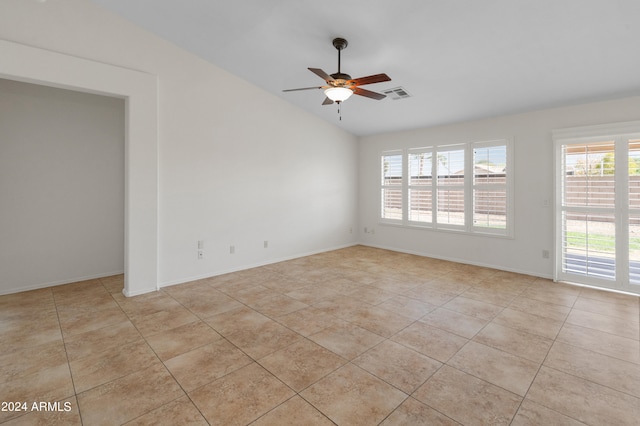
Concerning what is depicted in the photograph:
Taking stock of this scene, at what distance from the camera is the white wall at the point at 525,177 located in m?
4.44

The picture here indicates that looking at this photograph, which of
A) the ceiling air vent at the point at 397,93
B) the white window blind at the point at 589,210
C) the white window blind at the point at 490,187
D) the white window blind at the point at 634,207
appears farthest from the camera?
the white window blind at the point at 490,187

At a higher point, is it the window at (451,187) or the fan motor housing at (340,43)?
the fan motor housing at (340,43)

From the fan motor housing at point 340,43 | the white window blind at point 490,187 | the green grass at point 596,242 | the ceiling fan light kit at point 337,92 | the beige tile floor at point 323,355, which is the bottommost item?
the beige tile floor at point 323,355

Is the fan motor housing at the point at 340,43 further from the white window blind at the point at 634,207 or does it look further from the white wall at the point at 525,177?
the white window blind at the point at 634,207

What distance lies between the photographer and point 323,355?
8.65 feet

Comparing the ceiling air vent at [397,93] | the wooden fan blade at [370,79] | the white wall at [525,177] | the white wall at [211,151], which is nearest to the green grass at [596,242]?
the white wall at [525,177]

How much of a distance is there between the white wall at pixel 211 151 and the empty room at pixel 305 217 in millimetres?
34

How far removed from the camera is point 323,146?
682cm

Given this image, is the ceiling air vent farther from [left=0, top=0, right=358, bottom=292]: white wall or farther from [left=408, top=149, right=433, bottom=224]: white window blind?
[left=0, top=0, right=358, bottom=292]: white wall

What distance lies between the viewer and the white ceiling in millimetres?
2992

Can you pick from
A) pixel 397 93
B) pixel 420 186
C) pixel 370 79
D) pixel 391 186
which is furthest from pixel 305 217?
pixel 370 79

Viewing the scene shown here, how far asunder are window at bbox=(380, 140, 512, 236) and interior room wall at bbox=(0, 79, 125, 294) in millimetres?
5460

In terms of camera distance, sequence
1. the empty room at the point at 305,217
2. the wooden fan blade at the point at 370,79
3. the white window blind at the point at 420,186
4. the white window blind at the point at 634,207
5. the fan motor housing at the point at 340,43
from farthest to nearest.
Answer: the white window blind at the point at 420,186
the white window blind at the point at 634,207
the fan motor housing at the point at 340,43
the wooden fan blade at the point at 370,79
the empty room at the point at 305,217

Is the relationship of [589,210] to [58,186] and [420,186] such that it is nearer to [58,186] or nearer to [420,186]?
[420,186]
